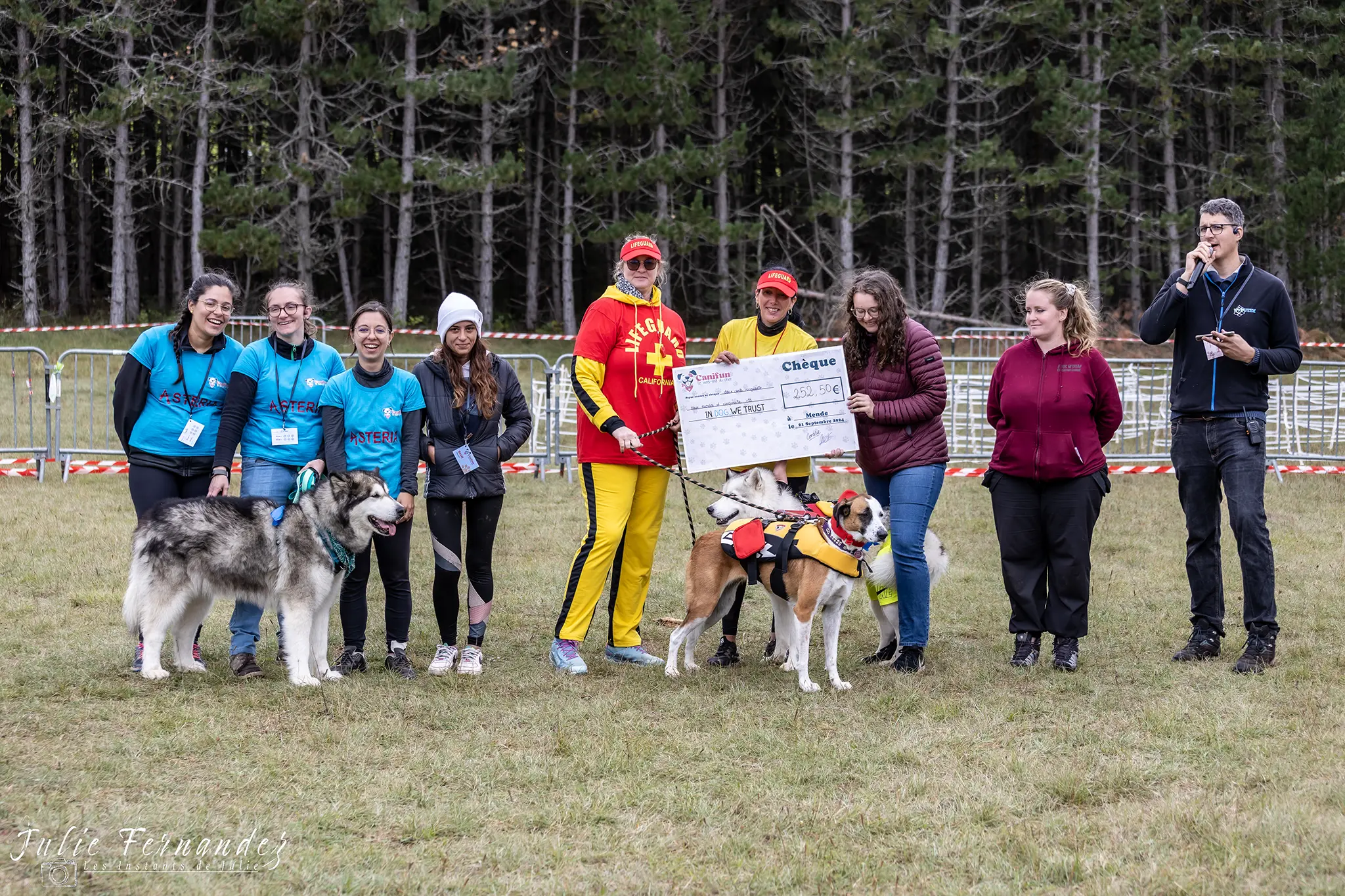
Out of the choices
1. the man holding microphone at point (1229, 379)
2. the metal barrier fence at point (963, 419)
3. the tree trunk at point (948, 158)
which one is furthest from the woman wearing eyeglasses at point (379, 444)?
the tree trunk at point (948, 158)

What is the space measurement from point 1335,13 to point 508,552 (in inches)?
1041

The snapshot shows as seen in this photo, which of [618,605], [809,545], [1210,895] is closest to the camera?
[1210,895]

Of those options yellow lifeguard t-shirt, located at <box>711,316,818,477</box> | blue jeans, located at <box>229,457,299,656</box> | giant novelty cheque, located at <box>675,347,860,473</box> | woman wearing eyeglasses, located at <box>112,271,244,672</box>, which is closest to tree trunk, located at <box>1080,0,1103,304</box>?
yellow lifeguard t-shirt, located at <box>711,316,818,477</box>

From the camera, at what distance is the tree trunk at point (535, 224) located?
2864 centimetres

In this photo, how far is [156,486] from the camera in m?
5.38

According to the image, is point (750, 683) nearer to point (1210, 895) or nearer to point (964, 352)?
point (1210, 895)

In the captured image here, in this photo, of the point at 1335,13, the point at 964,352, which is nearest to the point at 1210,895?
the point at 964,352

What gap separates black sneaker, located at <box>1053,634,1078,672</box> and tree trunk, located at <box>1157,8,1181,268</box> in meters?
21.5

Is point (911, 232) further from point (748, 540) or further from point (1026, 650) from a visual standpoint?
point (748, 540)

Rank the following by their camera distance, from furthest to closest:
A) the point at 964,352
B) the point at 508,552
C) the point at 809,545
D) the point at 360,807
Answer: the point at 964,352 < the point at 508,552 < the point at 809,545 < the point at 360,807

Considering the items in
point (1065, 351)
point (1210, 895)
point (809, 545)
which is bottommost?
point (1210, 895)

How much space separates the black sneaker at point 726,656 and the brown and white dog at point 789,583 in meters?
0.17

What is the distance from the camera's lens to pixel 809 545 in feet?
17.7

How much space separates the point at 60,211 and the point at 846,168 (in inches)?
728
